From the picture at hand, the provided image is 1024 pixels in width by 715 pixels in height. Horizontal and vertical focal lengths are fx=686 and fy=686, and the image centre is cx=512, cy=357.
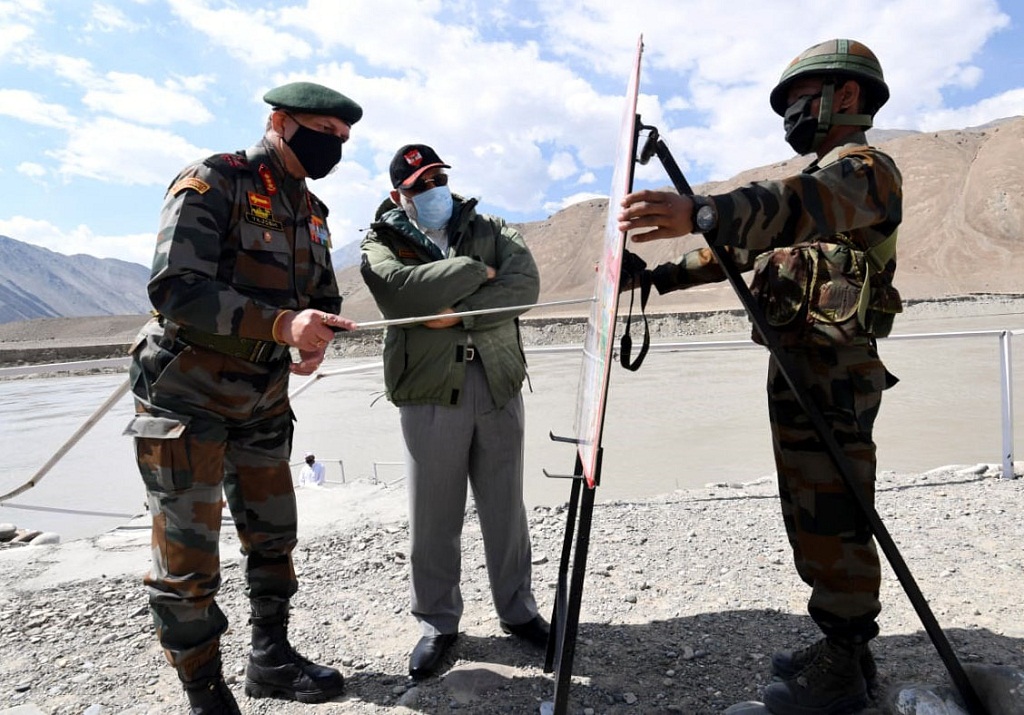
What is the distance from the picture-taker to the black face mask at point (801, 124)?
204 cm

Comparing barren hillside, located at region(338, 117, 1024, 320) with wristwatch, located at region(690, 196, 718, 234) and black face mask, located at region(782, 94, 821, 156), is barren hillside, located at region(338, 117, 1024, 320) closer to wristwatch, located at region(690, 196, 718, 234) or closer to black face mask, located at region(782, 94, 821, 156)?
black face mask, located at region(782, 94, 821, 156)

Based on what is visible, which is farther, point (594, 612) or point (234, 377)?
point (594, 612)

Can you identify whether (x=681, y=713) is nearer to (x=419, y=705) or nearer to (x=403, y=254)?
(x=419, y=705)

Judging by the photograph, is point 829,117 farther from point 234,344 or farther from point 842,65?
point 234,344

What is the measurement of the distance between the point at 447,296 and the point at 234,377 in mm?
769

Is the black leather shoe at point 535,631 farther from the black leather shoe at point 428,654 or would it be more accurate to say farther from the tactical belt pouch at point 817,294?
the tactical belt pouch at point 817,294

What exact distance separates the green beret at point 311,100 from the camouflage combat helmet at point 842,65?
1.42 meters

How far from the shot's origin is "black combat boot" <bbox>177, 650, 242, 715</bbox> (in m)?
2.13

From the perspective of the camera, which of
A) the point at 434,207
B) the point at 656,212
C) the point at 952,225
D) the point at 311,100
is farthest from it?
the point at 952,225

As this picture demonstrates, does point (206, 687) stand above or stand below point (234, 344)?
below

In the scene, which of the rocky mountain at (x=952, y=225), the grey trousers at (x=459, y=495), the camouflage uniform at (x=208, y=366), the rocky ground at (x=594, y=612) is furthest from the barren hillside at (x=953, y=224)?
the camouflage uniform at (x=208, y=366)

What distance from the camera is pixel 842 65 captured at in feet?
6.45

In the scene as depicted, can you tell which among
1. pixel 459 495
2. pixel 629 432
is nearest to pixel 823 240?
pixel 459 495

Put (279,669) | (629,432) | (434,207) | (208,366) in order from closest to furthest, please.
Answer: (208,366)
(279,669)
(434,207)
(629,432)
